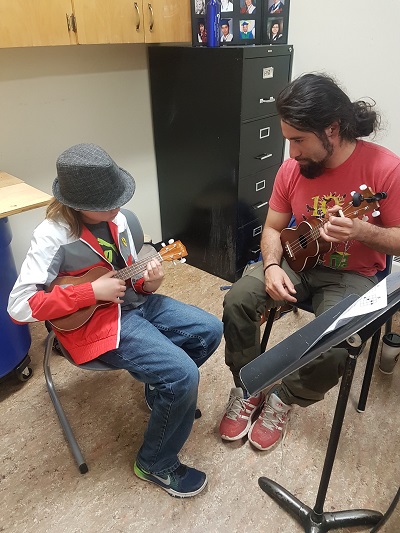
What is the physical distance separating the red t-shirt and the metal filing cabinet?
2.36 feet

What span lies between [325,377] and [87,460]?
2.96 ft

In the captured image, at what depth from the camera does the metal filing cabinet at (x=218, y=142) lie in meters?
2.12

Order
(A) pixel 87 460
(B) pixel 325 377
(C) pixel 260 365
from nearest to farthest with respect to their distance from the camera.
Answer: (C) pixel 260 365
(B) pixel 325 377
(A) pixel 87 460

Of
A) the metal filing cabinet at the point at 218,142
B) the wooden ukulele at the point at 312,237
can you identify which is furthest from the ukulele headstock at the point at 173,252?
the metal filing cabinet at the point at 218,142

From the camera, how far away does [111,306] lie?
51.6 inches

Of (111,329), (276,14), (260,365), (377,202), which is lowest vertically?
(111,329)

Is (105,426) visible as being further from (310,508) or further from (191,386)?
(310,508)

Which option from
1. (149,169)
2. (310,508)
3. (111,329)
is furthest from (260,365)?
(149,169)

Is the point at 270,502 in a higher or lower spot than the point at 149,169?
lower

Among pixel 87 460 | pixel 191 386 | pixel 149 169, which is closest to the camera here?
pixel 191 386

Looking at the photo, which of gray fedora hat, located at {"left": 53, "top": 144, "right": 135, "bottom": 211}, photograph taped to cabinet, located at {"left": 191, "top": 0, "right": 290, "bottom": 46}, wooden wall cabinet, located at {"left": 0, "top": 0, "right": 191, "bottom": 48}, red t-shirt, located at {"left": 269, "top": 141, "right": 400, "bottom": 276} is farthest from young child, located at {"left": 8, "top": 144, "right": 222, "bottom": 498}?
photograph taped to cabinet, located at {"left": 191, "top": 0, "right": 290, "bottom": 46}

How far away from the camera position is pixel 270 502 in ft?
4.46

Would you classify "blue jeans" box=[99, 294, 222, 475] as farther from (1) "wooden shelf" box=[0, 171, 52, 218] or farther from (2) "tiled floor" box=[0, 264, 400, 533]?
(1) "wooden shelf" box=[0, 171, 52, 218]

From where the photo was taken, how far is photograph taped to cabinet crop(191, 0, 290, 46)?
211 cm
